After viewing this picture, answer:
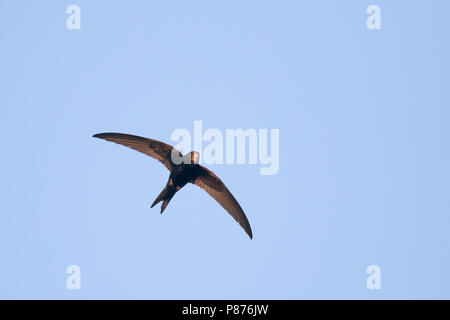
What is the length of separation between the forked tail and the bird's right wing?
1.18 ft

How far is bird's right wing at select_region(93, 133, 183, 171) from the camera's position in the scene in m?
10.4

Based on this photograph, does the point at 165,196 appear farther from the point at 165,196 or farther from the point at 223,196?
the point at 223,196

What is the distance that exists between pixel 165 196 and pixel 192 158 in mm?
Answer: 742

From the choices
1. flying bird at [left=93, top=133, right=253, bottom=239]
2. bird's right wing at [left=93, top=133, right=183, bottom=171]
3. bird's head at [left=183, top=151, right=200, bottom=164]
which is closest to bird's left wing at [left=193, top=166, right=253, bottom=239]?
flying bird at [left=93, top=133, right=253, bottom=239]

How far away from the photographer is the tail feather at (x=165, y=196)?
10.3m

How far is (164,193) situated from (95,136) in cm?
140

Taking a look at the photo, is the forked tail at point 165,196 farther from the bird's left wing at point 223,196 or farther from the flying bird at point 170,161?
the bird's left wing at point 223,196

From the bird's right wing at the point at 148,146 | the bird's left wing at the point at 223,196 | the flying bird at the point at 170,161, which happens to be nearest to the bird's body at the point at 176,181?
the flying bird at the point at 170,161

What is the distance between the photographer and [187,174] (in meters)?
10.6

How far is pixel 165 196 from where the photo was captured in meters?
10.4
